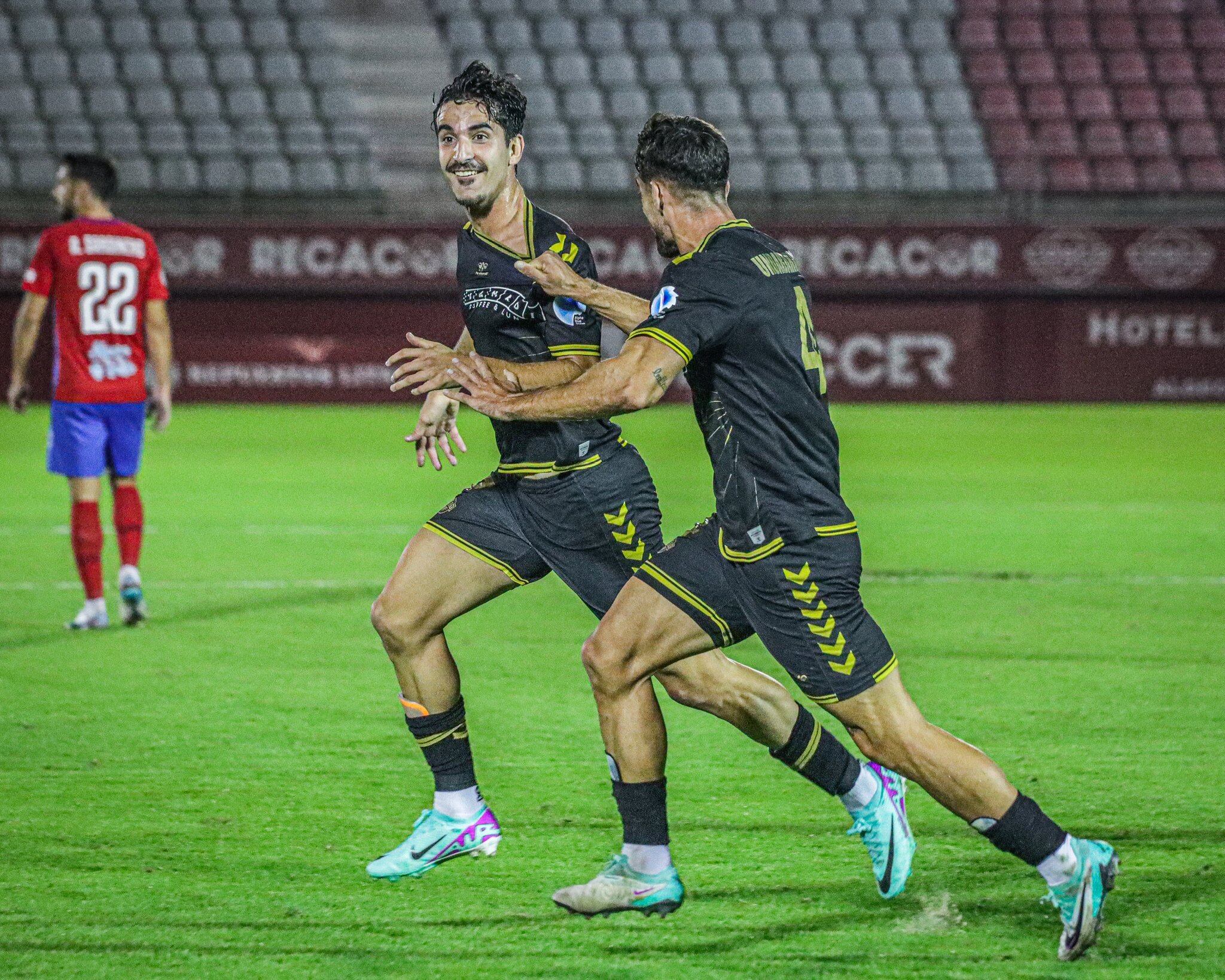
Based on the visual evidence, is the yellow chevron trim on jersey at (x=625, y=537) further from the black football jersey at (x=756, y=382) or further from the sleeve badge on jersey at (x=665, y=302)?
the sleeve badge on jersey at (x=665, y=302)

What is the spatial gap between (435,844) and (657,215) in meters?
1.77

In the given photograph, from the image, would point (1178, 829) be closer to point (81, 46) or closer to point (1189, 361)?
point (1189, 361)

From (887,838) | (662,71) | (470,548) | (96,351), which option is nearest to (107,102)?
(662,71)

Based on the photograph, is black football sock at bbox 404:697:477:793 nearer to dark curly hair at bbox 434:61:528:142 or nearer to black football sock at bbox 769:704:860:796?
black football sock at bbox 769:704:860:796

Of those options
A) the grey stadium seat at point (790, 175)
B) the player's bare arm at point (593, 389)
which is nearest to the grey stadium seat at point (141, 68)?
the grey stadium seat at point (790, 175)

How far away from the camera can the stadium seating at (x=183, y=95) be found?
2436 cm

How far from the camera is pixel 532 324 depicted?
4.77 metres

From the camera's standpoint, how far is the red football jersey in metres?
8.19

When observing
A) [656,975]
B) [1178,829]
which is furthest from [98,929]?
[1178,829]

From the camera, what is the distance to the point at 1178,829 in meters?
4.79

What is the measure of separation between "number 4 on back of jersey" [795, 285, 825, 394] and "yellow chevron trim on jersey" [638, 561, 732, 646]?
598 millimetres

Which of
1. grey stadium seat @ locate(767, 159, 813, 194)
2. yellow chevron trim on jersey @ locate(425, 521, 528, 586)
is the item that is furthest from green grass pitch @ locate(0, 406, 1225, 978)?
grey stadium seat @ locate(767, 159, 813, 194)

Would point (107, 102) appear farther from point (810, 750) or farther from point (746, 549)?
point (746, 549)

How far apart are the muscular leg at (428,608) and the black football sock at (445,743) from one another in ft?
0.09
